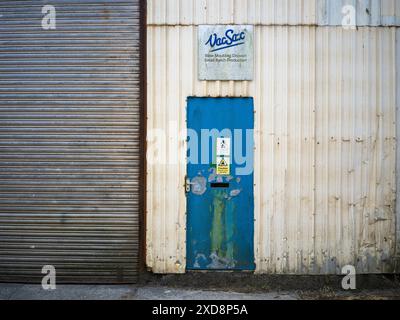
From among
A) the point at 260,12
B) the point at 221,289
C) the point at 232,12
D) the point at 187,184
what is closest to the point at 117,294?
the point at 221,289

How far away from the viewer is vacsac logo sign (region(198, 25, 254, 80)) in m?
6.27

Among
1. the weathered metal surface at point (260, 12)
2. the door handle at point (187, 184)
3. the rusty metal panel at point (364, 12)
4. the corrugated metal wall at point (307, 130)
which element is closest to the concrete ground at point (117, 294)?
the corrugated metal wall at point (307, 130)

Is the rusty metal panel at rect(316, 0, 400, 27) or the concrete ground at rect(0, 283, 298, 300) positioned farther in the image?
the rusty metal panel at rect(316, 0, 400, 27)

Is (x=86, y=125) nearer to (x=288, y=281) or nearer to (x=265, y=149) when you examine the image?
(x=265, y=149)

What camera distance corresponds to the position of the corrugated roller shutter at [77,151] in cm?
623

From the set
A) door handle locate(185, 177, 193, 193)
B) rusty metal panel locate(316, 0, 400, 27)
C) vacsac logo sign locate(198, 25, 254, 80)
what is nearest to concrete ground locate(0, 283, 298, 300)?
door handle locate(185, 177, 193, 193)

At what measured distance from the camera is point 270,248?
6281 mm

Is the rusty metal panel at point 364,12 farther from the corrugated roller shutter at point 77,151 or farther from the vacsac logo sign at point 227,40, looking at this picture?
the corrugated roller shutter at point 77,151

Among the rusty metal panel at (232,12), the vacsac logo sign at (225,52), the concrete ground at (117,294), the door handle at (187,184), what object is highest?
the rusty metal panel at (232,12)

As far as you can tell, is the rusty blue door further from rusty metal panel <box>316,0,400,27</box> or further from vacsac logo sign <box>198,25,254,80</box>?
rusty metal panel <box>316,0,400,27</box>

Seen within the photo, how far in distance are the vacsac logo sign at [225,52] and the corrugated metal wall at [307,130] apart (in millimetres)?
101

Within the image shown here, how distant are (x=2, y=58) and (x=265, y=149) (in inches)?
159

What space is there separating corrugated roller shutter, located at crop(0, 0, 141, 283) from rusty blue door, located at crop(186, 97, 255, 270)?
82 centimetres

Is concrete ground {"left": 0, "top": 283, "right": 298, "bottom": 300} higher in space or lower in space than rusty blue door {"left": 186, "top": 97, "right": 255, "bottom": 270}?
lower
